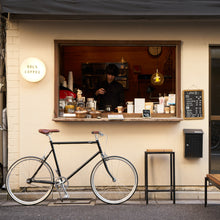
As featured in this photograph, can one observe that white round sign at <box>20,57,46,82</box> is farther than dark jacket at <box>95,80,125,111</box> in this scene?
No

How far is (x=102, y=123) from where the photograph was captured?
253 inches

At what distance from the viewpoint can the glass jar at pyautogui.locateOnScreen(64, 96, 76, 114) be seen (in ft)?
21.6

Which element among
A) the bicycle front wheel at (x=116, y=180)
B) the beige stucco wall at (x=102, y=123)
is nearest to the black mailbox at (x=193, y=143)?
the beige stucco wall at (x=102, y=123)

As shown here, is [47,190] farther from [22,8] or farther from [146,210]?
[22,8]

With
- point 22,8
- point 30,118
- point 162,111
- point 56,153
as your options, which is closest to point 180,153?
point 162,111

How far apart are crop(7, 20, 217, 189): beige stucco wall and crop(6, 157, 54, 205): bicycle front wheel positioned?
322 mm

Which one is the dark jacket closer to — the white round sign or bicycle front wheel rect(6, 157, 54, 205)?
the white round sign

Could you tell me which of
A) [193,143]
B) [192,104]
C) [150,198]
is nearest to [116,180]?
[150,198]

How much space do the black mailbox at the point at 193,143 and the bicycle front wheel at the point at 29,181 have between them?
2402 mm

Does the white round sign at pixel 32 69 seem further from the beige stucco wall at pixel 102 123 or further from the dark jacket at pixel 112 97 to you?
the dark jacket at pixel 112 97

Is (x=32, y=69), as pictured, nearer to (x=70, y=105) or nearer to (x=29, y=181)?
(x=70, y=105)

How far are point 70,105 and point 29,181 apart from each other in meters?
1.58

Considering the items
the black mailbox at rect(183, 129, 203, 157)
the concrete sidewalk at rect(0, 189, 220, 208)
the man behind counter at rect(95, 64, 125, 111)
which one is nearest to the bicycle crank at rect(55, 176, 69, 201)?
the concrete sidewalk at rect(0, 189, 220, 208)

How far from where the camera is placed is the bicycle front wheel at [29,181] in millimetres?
5863
